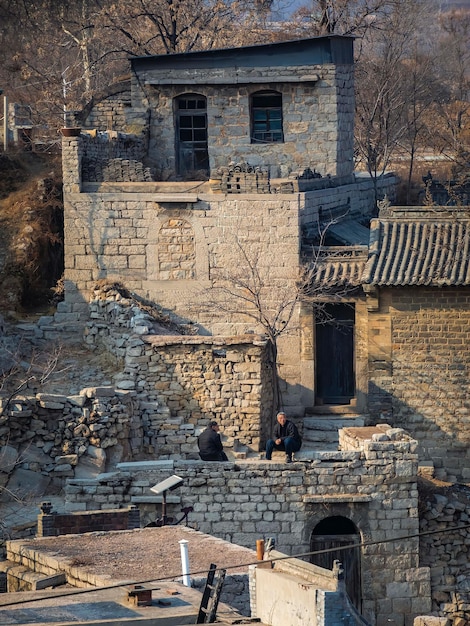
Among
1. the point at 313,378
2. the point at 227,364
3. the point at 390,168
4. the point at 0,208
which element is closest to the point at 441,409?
the point at 313,378

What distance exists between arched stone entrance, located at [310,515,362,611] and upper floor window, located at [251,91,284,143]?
36.6 feet

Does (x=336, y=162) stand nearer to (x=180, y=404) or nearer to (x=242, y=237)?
(x=242, y=237)

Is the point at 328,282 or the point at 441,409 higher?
the point at 328,282

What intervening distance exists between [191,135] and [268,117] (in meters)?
1.76

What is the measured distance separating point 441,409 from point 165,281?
5705 mm

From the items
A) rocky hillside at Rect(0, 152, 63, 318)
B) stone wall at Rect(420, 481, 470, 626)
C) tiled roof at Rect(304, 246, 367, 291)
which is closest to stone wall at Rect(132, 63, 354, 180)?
rocky hillside at Rect(0, 152, 63, 318)

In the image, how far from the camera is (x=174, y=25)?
47.0 meters

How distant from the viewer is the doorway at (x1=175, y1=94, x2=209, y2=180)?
1531 inches

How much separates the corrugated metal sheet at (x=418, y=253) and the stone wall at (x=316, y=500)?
5.14m

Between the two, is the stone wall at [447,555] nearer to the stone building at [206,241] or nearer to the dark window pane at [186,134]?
the stone building at [206,241]

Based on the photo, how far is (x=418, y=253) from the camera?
34688mm

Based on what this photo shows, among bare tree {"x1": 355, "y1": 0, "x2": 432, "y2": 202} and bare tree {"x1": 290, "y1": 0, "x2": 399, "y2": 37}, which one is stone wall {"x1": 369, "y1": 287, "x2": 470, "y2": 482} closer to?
bare tree {"x1": 355, "y1": 0, "x2": 432, "y2": 202}

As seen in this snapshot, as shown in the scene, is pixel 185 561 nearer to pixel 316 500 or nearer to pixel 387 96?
pixel 316 500

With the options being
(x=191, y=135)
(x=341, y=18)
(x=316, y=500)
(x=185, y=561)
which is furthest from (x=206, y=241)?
(x=341, y=18)
